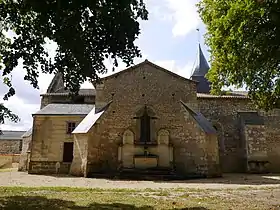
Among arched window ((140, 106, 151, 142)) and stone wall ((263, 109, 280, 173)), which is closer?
arched window ((140, 106, 151, 142))

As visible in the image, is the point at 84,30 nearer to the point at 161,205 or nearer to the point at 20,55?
the point at 20,55

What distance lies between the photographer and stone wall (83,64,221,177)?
20.8 meters

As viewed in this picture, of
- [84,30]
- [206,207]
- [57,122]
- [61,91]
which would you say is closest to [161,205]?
[206,207]

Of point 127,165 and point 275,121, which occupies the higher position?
point 275,121

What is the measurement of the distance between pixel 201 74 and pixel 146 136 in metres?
20.6

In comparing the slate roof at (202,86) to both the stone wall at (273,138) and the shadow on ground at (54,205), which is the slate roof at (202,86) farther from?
the shadow on ground at (54,205)

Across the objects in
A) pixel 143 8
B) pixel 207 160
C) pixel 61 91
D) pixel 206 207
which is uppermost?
pixel 61 91

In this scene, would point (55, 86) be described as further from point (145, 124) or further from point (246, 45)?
point (246, 45)

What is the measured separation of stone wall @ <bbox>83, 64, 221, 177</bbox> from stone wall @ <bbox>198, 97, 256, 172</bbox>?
5.87 m

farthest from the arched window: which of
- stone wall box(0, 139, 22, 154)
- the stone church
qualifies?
stone wall box(0, 139, 22, 154)

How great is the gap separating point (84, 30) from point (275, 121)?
23759 mm

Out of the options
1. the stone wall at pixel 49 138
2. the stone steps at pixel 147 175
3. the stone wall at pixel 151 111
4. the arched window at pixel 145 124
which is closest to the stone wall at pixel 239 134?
the stone wall at pixel 151 111

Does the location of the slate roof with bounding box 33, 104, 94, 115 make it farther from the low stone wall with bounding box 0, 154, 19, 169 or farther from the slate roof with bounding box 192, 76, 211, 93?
the slate roof with bounding box 192, 76, 211, 93

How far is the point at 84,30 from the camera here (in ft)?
27.2
